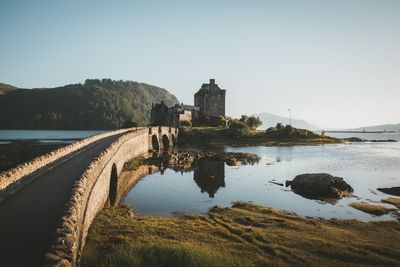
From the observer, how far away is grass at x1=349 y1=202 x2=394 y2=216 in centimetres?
2368

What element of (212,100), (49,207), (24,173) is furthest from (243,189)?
(212,100)

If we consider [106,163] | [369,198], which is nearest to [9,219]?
[106,163]

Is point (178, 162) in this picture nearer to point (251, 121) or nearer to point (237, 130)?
point (237, 130)

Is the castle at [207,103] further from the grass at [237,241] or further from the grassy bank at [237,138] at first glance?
the grass at [237,241]

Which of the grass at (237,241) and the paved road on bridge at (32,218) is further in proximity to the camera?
the grass at (237,241)

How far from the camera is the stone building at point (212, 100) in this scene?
374 ft

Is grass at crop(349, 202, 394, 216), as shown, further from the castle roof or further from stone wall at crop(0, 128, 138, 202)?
the castle roof

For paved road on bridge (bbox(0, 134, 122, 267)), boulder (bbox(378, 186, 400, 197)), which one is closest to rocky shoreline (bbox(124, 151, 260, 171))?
boulder (bbox(378, 186, 400, 197))

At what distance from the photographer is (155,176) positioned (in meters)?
38.9

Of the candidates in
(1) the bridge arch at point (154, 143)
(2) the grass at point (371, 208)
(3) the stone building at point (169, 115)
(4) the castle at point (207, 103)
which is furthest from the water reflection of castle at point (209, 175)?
(4) the castle at point (207, 103)

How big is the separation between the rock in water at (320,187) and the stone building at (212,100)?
84.0m

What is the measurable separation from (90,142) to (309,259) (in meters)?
30.1

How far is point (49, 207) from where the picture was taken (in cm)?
1338

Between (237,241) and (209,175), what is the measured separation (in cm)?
2405
